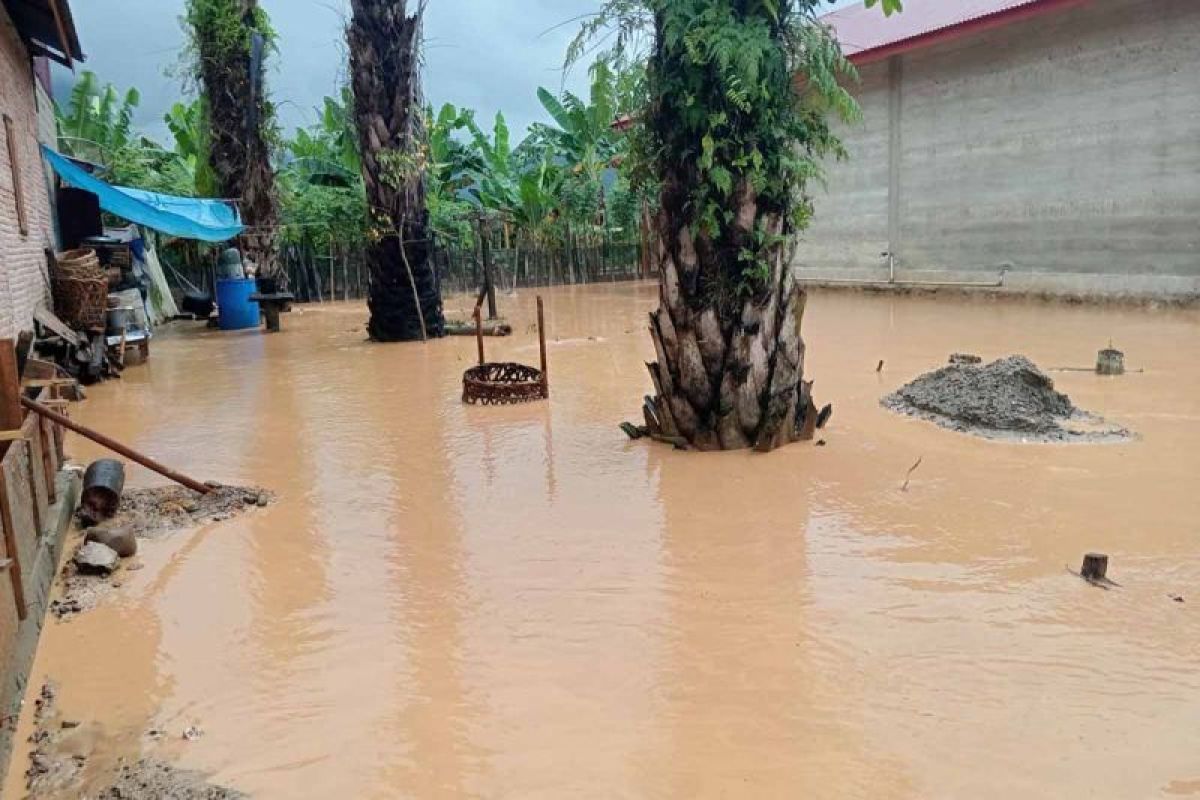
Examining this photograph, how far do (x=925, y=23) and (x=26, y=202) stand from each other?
13.6m

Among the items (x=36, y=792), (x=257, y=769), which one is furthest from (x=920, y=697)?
(x=36, y=792)

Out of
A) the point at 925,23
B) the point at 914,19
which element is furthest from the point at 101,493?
the point at 914,19

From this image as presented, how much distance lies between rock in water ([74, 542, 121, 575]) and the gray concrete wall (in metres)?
13.4

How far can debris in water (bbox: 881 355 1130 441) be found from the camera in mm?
6305

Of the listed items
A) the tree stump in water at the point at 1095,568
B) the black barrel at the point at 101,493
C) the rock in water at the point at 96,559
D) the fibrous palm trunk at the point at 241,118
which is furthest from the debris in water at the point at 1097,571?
the fibrous palm trunk at the point at 241,118

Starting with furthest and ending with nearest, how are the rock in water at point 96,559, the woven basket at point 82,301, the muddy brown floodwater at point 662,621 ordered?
1. the woven basket at point 82,301
2. the rock in water at point 96,559
3. the muddy brown floodwater at point 662,621

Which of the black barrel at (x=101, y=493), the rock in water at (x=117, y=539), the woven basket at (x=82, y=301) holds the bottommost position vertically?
the rock in water at (x=117, y=539)

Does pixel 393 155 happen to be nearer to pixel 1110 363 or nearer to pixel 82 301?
pixel 82 301

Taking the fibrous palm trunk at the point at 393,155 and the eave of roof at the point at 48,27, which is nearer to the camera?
the eave of roof at the point at 48,27

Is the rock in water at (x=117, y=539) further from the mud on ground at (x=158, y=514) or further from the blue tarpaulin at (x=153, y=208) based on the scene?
the blue tarpaulin at (x=153, y=208)

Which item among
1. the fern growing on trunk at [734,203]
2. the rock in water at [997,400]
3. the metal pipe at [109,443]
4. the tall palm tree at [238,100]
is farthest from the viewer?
the tall palm tree at [238,100]

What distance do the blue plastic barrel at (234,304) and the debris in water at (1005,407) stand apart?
1165 centimetres

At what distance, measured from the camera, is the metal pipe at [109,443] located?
4465 mm

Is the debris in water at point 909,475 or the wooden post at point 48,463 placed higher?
the wooden post at point 48,463
